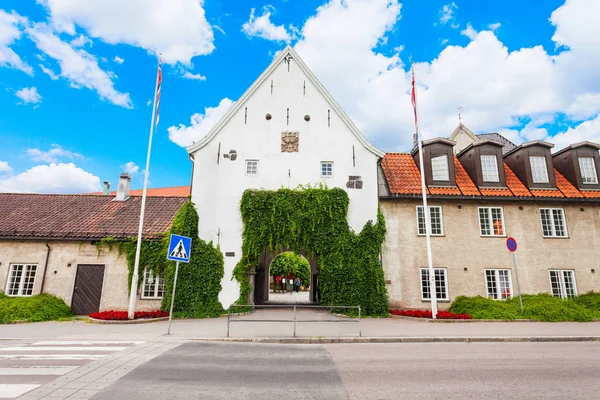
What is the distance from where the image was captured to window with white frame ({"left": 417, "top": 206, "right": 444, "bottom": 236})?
17.8 metres

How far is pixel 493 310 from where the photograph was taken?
14.5 metres

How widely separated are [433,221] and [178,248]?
44.4 feet

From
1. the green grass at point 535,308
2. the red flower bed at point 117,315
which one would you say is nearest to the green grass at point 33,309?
the red flower bed at point 117,315

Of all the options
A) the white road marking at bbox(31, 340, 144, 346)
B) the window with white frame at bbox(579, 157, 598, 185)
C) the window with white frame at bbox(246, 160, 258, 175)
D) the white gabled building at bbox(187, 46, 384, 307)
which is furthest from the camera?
the window with white frame at bbox(579, 157, 598, 185)

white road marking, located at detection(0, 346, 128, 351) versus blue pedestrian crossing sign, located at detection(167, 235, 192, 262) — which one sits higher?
blue pedestrian crossing sign, located at detection(167, 235, 192, 262)

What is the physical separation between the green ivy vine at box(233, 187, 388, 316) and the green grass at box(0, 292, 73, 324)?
846 centimetres

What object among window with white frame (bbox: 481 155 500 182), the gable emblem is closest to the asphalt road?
the gable emblem

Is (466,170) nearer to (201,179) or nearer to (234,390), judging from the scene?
(201,179)

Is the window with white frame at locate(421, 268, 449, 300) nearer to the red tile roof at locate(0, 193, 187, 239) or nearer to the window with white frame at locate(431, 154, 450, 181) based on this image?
the window with white frame at locate(431, 154, 450, 181)

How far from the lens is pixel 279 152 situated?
1775 cm

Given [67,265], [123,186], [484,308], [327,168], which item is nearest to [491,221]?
[484,308]

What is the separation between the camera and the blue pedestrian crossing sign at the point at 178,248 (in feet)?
35.5

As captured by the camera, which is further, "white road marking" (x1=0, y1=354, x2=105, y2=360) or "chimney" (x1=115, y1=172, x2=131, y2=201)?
"chimney" (x1=115, y1=172, x2=131, y2=201)

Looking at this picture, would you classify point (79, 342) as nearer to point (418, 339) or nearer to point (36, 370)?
point (36, 370)
